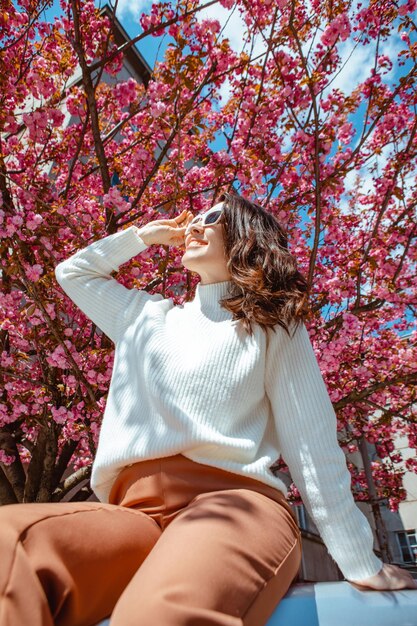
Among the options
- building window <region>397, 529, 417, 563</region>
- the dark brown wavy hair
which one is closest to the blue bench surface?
the dark brown wavy hair

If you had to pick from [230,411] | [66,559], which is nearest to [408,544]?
[230,411]

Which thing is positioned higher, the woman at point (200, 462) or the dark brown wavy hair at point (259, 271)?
the dark brown wavy hair at point (259, 271)

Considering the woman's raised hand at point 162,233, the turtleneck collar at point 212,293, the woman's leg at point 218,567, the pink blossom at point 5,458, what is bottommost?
the pink blossom at point 5,458

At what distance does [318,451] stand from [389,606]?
1.71 ft

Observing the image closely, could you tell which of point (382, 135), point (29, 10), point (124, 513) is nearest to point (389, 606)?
point (124, 513)

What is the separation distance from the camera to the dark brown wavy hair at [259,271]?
1.72 metres

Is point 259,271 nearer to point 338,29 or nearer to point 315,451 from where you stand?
point 315,451

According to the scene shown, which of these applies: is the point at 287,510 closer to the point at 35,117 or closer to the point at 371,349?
the point at 35,117

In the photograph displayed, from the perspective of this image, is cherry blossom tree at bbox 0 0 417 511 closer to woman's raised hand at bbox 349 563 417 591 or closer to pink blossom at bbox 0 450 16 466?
pink blossom at bbox 0 450 16 466

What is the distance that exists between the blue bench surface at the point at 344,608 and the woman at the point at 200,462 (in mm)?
47

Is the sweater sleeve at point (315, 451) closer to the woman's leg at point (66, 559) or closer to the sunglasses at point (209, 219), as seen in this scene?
the woman's leg at point (66, 559)

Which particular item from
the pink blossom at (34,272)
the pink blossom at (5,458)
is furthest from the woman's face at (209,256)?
the pink blossom at (5,458)

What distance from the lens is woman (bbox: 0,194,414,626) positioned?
36.4 inches

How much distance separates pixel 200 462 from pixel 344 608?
0.56 meters
